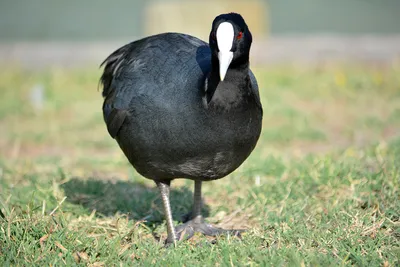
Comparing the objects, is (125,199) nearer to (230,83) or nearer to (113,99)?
(113,99)

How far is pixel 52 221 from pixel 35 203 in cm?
78

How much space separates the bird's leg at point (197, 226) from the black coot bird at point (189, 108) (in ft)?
0.17

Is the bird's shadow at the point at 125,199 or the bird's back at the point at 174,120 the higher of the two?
the bird's back at the point at 174,120

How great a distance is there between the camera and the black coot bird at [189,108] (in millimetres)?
3391

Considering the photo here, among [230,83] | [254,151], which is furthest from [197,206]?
[254,151]

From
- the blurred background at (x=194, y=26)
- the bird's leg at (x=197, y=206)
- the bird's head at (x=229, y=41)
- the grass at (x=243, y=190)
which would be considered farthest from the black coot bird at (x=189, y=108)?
the blurred background at (x=194, y=26)

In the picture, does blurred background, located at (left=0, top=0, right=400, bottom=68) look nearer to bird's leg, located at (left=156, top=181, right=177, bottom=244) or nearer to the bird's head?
bird's leg, located at (left=156, top=181, right=177, bottom=244)

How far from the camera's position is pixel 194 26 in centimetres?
1003

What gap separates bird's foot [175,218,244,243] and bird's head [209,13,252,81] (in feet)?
4.16

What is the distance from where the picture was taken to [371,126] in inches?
278

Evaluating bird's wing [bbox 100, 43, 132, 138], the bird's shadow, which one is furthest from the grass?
bird's wing [bbox 100, 43, 132, 138]

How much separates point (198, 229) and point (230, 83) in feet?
4.21

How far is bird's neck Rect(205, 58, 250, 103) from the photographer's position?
134 inches

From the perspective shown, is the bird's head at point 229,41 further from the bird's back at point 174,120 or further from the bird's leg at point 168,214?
the bird's leg at point 168,214
